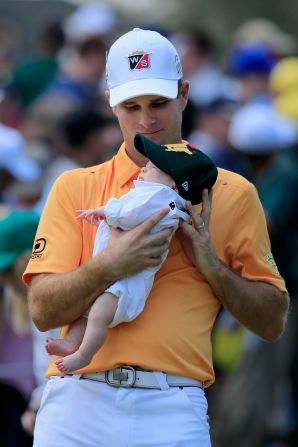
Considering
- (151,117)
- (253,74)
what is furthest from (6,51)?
(151,117)

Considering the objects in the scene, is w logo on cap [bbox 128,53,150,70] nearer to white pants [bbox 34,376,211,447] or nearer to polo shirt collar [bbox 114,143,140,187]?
polo shirt collar [bbox 114,143,140,187]

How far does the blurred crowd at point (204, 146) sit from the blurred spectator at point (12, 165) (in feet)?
0.04

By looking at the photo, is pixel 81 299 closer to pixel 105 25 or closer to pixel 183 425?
pixel 183 425

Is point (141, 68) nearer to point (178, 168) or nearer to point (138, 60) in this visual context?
point (138, 60)

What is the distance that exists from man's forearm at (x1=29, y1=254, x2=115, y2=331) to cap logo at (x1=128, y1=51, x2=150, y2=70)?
908 mm

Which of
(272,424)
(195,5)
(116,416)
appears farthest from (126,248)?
(195,5)

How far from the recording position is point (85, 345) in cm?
529

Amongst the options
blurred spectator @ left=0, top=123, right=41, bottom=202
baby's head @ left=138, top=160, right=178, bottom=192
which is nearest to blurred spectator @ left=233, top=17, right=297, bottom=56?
blurred spectator @ left=0, top=123, right=41, bottom=202

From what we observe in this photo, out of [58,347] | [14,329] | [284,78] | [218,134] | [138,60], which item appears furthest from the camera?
[284,78]

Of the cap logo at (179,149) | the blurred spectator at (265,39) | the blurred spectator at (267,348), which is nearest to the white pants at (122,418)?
the cap logo at (179,149)

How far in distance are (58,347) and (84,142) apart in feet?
15.4

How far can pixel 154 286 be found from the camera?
219 inches

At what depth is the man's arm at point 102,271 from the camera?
5.32 metres

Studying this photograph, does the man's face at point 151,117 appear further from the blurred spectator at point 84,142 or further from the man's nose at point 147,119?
the blurred spectator at point 84,142
